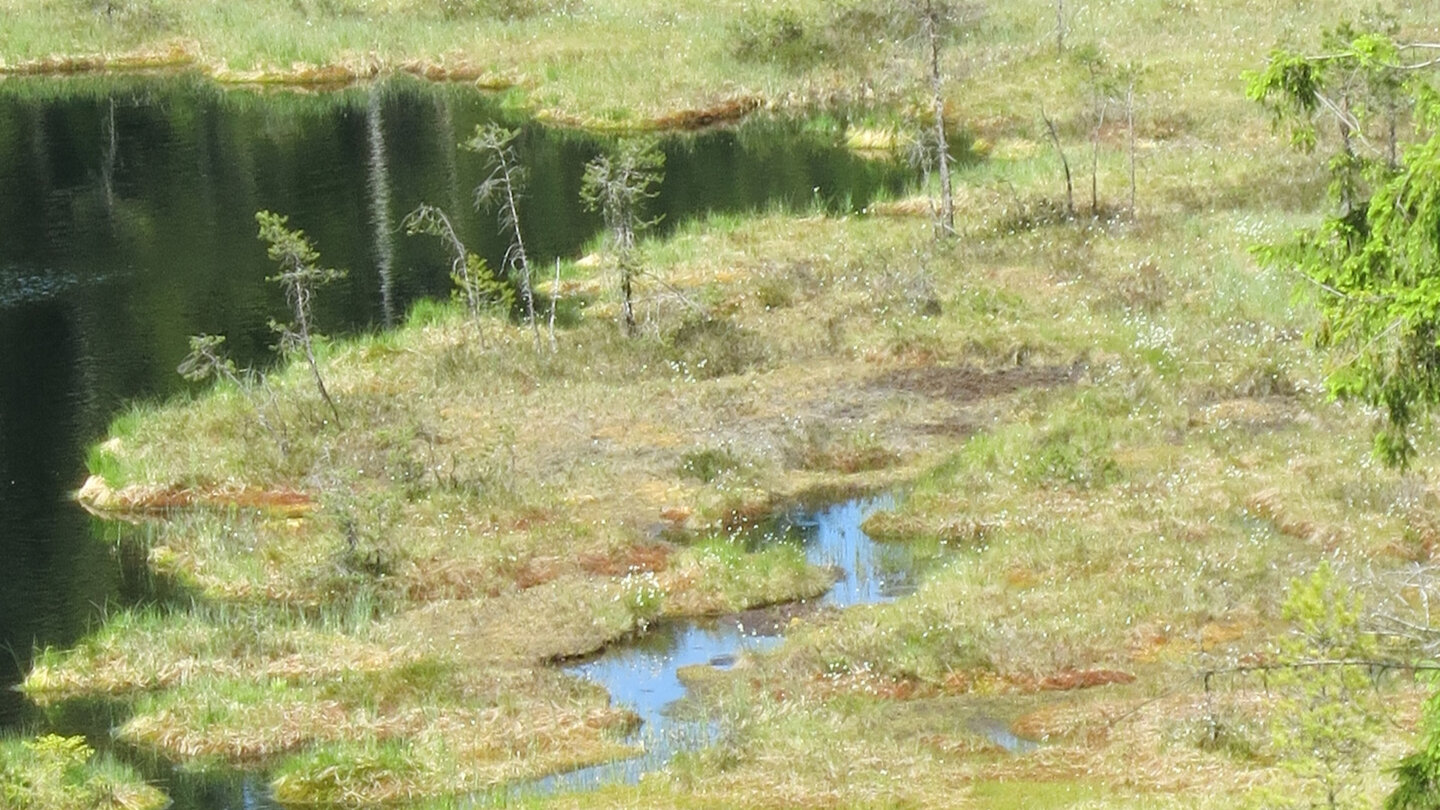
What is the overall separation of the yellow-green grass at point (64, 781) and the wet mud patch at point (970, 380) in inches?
614

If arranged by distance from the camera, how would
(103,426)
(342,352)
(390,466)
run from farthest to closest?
(342,352) → (103,426) → (390,466)

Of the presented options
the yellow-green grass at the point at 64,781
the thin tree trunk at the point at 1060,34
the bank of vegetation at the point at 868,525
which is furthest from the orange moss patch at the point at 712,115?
the yellow-green grass at the point at 64,781

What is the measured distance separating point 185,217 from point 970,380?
23.9 meters

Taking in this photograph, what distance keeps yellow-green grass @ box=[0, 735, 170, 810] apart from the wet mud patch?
15596 mm

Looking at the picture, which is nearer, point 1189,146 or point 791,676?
point 791,676

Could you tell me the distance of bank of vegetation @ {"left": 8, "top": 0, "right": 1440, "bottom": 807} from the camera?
717 inches

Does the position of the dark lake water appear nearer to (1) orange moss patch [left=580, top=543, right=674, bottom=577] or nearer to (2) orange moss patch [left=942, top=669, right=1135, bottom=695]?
(1) orange moss patch [left=580, top=543, right=674, bottom=577]

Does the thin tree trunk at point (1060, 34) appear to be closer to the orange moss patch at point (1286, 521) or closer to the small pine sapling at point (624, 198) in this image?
the small pine sapling at point (624, 198)

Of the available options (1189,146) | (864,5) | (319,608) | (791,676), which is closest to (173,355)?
(319,608)

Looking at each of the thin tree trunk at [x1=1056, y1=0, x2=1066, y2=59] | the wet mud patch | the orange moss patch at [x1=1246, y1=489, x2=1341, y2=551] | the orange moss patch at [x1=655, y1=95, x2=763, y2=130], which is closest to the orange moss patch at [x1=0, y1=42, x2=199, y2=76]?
the orange moss patch at [x1=655, y1=95, x2=763, y2=130]

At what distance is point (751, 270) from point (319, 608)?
16646mm

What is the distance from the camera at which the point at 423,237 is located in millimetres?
46312

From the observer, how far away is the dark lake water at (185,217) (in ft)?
96.2

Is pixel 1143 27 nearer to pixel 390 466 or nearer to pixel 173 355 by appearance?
pixel 173 355
